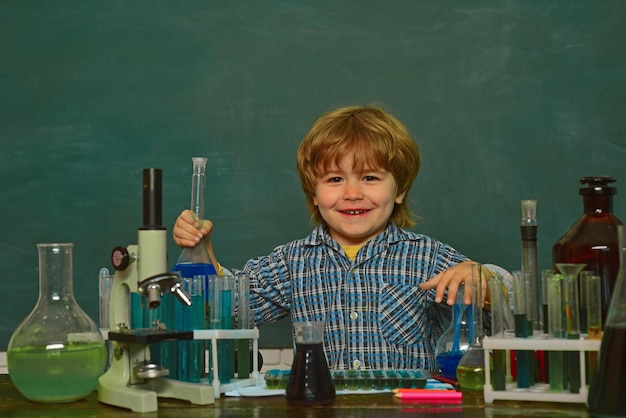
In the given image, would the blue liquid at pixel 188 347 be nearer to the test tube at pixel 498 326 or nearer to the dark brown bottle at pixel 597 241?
the test tube at pixel 498 326

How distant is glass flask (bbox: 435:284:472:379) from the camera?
5.02 ft

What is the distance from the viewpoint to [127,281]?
55.4 inches

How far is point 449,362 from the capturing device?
157 centimetres

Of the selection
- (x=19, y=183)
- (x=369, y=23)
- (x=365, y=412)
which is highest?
(x=369, y=23)

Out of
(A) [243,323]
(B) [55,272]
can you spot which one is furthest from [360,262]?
(B) [55,272]

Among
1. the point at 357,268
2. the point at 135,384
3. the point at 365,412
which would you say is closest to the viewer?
the point at 365,412

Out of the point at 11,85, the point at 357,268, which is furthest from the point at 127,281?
the point at 11,85

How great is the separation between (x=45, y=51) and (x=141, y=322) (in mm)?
1501

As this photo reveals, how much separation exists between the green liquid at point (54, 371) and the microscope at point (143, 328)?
0.04 m

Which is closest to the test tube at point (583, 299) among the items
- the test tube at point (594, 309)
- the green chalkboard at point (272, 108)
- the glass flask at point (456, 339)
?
the test tube at point (594, 309)

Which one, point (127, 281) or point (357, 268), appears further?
point (357, 268)

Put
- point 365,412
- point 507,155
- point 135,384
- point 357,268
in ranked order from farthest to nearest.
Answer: point 507,155 → point 357,268 → point 135,384 → point 365,412

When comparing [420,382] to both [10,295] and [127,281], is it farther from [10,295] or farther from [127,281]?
[10,295]

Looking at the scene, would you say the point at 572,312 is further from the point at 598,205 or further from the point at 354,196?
the point at 354,196
